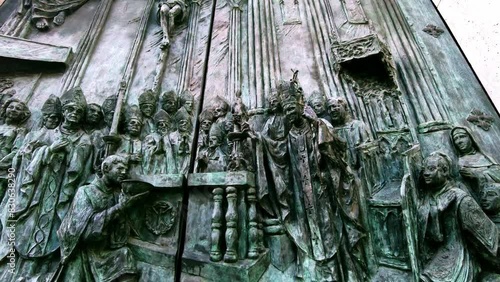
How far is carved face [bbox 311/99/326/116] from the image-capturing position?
3656mm

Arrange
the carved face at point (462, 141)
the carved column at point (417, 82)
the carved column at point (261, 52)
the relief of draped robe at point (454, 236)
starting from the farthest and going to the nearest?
the carved column at point (261, 52) < the carved column at point (417, 82) < the carved face at point (462, 141) < the relief of draped robe at point (454, 236)

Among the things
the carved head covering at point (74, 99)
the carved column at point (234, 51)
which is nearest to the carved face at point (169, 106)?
the carved column at point (234, 51)

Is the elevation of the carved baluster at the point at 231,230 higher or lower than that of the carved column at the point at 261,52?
lower

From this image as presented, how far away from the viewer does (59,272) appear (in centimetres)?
281

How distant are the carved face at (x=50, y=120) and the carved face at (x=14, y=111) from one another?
35 cm

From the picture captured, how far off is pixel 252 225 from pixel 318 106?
1.56 meters

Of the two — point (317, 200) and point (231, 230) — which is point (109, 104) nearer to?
point (231, 230)

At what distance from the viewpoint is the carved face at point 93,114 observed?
147 inches

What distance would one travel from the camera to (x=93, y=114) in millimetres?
3750

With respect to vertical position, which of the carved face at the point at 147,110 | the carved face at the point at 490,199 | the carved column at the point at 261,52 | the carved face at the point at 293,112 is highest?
the carved column at the point at 261,52

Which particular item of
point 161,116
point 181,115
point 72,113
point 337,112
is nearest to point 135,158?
point 161,116

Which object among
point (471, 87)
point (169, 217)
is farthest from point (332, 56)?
point (169, 217)

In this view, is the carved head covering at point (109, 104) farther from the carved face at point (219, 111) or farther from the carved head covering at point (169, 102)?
the carved face at point (219, 111)

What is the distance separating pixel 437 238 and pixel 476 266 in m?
0.33
